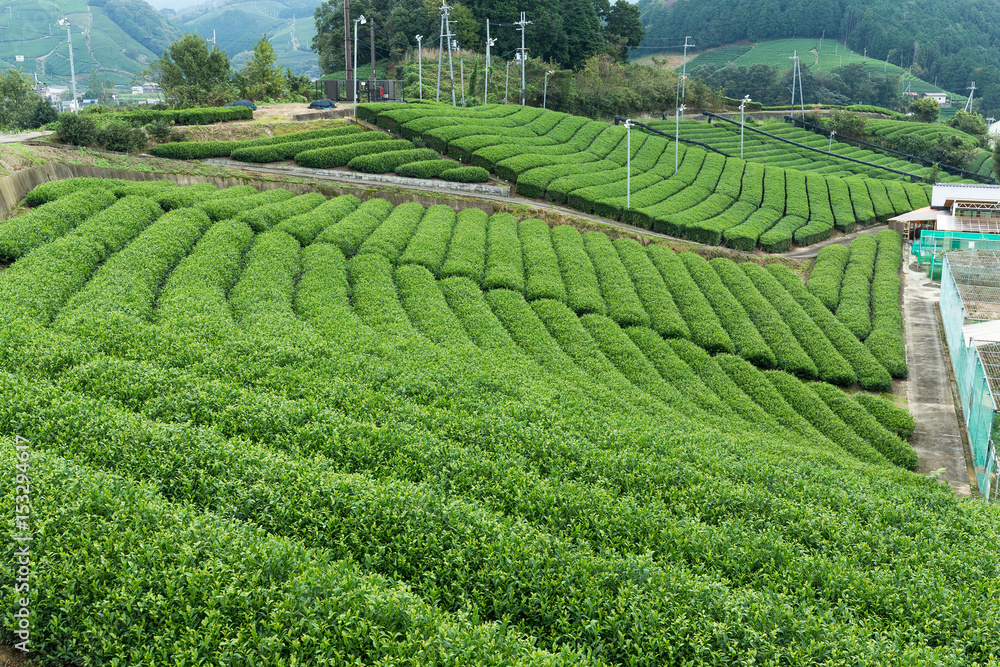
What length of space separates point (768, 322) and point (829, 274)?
10437 mm

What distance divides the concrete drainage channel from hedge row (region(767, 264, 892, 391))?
15.7 m

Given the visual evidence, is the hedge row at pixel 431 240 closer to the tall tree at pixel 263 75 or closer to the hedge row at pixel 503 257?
the hedge row at pixel 503 257

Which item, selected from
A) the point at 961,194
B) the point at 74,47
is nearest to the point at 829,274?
the point at 961,194

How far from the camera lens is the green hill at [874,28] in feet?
493

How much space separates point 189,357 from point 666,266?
2187 centimetres

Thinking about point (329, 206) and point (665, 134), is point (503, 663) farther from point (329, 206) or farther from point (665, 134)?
point (665, 134)

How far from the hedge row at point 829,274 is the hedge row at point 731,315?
5.19 meters

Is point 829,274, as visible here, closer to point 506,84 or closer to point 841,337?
point 841,337

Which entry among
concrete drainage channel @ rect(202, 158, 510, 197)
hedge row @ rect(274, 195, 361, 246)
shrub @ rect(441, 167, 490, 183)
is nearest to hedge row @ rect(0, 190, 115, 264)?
hedge row @ rect(274, 195, 361, 246)

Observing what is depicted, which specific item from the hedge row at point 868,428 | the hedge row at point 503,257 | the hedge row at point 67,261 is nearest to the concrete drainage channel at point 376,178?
the hedge row at point 503,257

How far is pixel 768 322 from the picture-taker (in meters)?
26.8

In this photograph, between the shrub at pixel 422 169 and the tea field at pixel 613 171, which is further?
the shrub at pixel 422 169

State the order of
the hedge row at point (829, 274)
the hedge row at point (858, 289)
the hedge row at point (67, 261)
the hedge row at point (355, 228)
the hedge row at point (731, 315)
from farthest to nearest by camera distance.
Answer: the hedge row at point (829, 274), the hedge row at point (858, 289), the hedge row at point (355, 228), the hedge row at point (731, 315), the hedge row at point (67, 261)

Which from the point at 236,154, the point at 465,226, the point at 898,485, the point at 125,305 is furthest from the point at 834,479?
the point at 236,154
